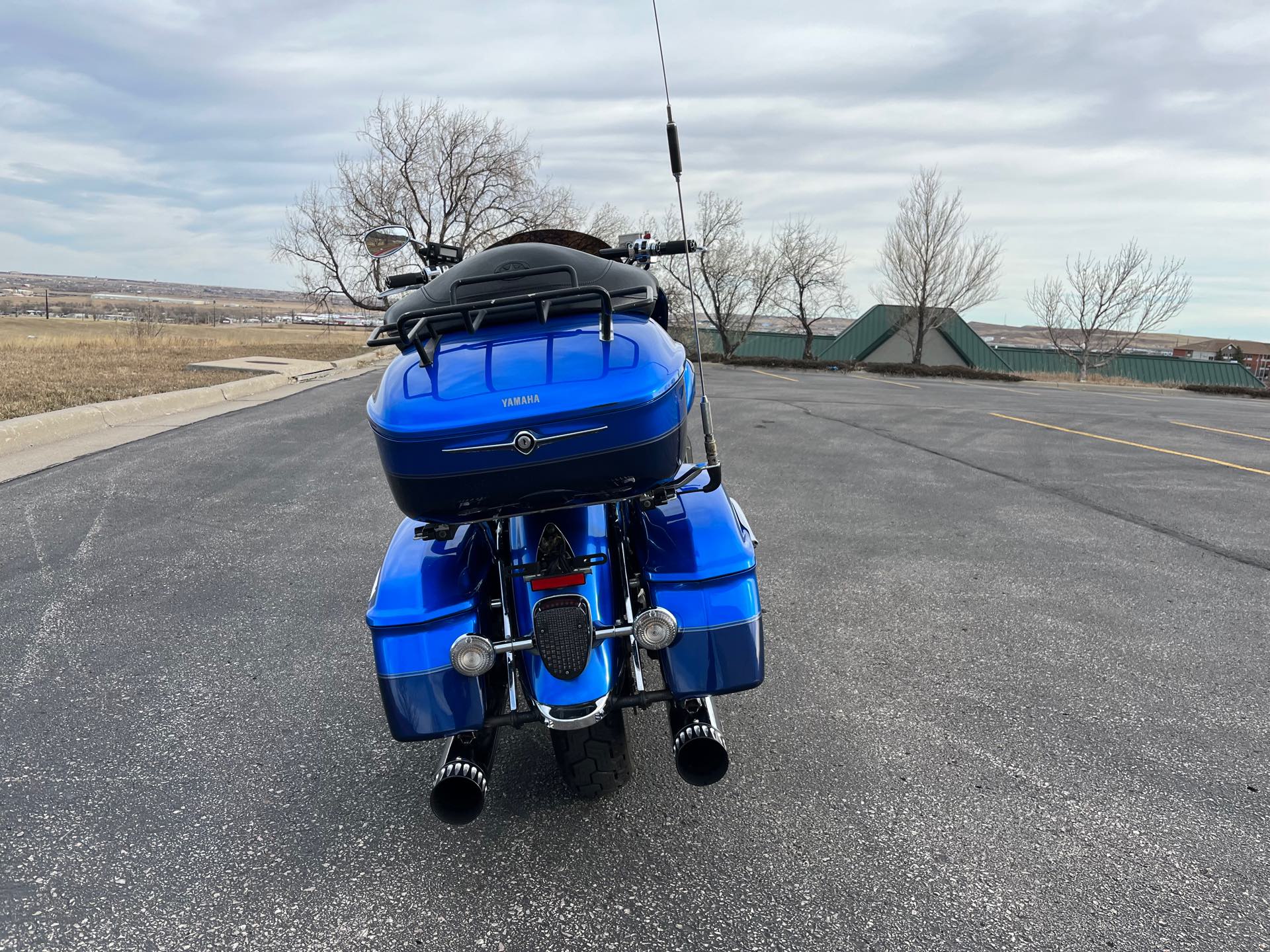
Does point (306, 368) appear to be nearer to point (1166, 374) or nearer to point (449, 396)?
point (449, 396)

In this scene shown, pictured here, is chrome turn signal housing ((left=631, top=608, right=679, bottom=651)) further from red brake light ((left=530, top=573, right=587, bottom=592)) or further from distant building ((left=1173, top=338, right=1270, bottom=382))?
distant building ((left=1173, top=338, right=1270, bottom=382))

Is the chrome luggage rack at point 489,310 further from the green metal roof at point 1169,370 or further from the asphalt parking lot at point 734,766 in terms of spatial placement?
the green metal roof at point 1169,370

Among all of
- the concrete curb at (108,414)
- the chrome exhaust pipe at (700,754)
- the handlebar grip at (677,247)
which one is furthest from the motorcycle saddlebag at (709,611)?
the concrete curb at (108,414)

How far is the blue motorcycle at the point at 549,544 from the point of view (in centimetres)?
215

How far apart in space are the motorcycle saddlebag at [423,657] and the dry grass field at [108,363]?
8.83 meters

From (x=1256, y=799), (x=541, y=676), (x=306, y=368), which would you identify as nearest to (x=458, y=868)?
(x=541, y=676)

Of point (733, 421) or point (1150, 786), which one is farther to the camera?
point (733, 421)

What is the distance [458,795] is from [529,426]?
40.3 inches

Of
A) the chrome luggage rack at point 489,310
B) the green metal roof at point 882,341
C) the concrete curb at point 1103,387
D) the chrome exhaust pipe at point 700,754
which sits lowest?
the chrome exhaust pipe at point 700,754

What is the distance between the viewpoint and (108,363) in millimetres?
16578

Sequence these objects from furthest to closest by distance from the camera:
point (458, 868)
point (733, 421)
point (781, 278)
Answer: point (781, 278), point (733, 421), point (458, 868)

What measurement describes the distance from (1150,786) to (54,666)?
4563 mm

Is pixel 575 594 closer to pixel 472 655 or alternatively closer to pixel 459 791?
pixel 472 655

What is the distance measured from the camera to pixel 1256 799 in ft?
8.97
